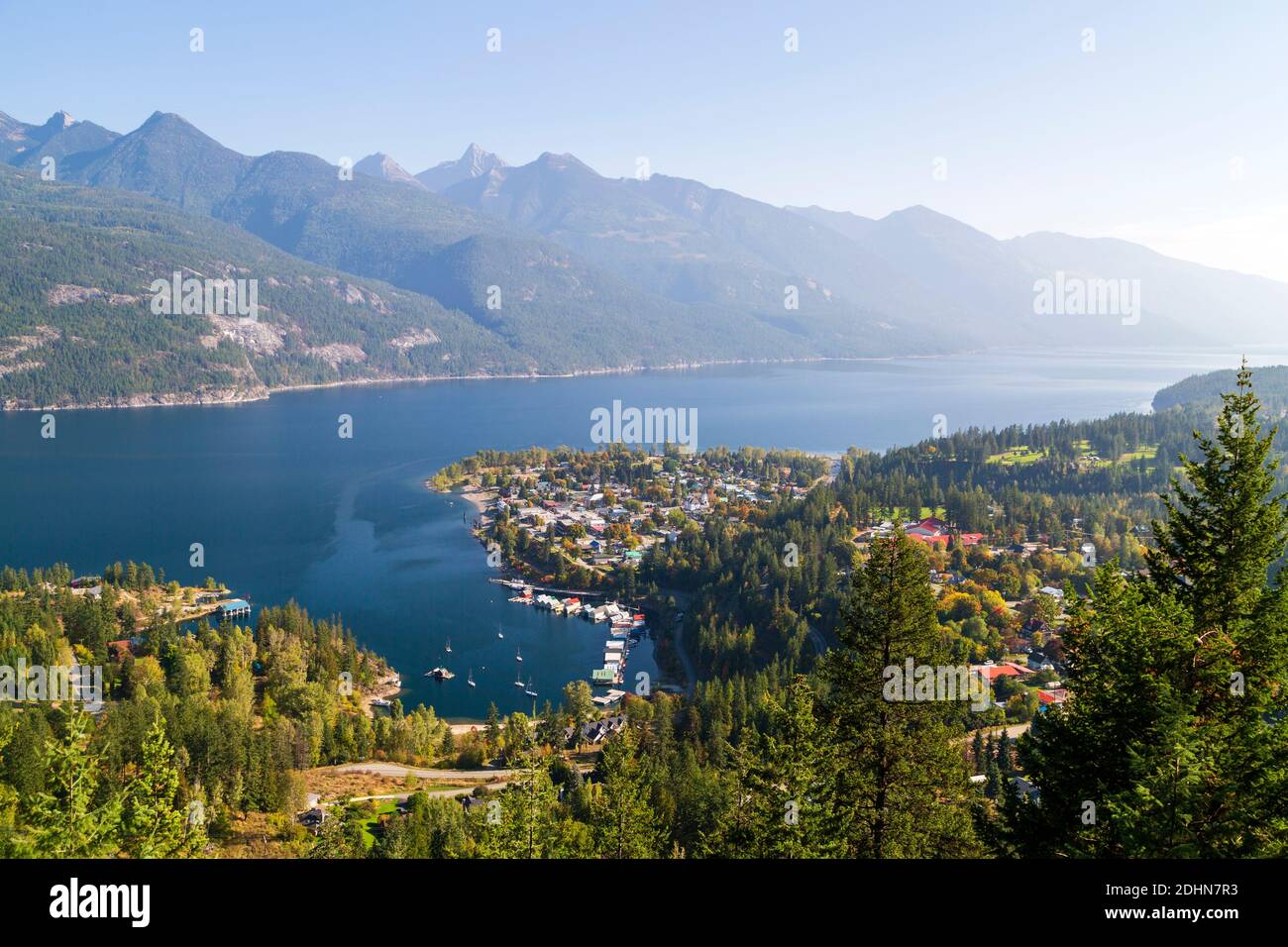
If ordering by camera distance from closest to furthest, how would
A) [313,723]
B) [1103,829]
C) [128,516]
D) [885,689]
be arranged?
[1103,829] < [885,689] < [313,723] < [128,516]

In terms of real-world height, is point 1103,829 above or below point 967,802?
above

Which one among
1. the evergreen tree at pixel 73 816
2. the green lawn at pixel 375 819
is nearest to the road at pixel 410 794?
the green lawn at pixel 375 819

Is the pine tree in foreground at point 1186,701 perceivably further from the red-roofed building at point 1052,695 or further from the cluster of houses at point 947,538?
the cluster of houses at point 947,538

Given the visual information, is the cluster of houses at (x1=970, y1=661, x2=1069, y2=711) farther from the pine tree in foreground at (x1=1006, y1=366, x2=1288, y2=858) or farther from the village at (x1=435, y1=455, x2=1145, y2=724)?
the pine tree in foreground at (x1=1006, y1=366, x2=1288, y2=858)

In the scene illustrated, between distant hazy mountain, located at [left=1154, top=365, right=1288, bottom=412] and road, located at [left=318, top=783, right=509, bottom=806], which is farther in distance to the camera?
distant hazy mountain, located at [left=1154, top=365, right=1288, bottom=412]

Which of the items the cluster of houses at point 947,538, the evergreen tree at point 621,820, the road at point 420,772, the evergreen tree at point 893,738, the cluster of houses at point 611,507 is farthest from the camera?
the cluster of houses at point 611,507

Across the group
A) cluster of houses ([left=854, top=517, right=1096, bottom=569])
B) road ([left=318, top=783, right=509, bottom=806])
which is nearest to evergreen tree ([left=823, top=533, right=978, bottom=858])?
road ([left=318, top=783, right=509, bottom=806])

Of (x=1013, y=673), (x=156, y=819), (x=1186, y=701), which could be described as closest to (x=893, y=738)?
(x=1186, y=701)
